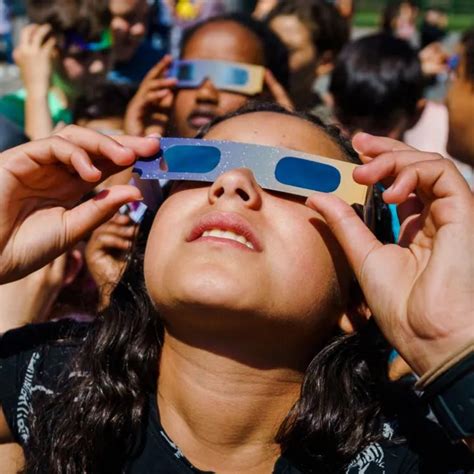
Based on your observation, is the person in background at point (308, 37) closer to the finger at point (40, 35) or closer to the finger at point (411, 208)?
the finger at point (40, 35)

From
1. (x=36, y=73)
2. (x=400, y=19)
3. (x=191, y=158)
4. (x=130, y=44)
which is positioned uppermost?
(x=191, y=158)

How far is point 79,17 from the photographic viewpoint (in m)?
4.02

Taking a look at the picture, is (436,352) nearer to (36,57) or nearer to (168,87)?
(168,87)

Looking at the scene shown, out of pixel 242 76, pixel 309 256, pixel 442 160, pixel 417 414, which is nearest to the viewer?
pixel 442 160

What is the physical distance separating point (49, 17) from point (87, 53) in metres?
0.28

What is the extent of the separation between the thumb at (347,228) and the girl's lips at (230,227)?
16 cm

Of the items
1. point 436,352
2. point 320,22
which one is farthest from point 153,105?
point 436,352

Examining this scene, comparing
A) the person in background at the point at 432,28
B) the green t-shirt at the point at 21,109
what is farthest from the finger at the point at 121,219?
the person in background at the point at 432,28

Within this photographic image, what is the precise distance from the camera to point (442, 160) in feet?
5.59

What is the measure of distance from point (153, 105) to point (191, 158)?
6.21 feet

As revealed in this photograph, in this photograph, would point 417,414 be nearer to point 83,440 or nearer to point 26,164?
point 83,440

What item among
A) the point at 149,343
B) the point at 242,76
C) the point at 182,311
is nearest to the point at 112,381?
the point at 149,343

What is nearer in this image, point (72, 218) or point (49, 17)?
point (72, 218)

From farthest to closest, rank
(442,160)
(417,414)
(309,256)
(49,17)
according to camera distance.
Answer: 1. (49,17)
2. (417,414)
3. (309,256)
4. (442,160)
